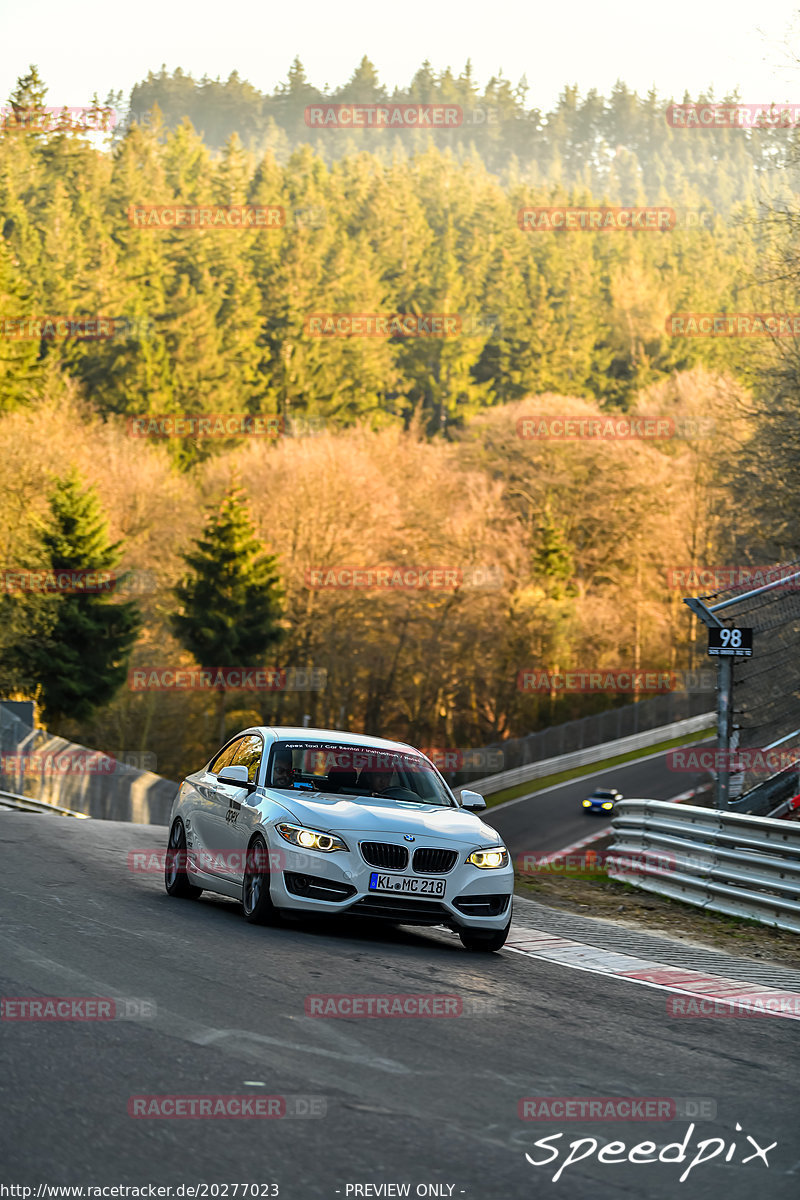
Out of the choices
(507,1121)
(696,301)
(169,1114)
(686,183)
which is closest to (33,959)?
(169,1114)

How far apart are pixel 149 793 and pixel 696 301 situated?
8139cm

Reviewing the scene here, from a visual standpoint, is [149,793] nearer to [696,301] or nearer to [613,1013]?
[613,1013]

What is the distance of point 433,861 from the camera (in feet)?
34.1

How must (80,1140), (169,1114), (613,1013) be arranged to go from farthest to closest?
(613,1013) < (169,1114) < (80,1140)

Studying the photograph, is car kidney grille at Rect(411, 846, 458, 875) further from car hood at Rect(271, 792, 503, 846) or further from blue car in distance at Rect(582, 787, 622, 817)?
blue car in distance at Rect(582, 787, 622, 817)

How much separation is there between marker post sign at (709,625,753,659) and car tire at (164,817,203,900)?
5.84 metres

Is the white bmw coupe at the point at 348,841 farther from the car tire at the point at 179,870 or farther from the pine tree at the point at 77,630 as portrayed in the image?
the pine tree at the point at 77,630

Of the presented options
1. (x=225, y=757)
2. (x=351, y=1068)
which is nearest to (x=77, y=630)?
(x=225, y=757)

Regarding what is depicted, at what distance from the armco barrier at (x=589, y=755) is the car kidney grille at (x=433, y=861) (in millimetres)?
49317

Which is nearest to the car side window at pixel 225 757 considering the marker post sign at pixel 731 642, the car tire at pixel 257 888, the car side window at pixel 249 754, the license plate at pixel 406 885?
the car side window at pixel 249 754

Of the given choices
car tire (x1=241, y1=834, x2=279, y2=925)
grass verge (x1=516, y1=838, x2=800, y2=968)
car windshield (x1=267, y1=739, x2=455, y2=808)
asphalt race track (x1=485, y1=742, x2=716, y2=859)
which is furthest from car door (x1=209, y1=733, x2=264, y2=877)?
asphalt race track (x1=485, y1=742, x2=716, y2=859)

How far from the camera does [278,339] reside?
Result: 305 ft

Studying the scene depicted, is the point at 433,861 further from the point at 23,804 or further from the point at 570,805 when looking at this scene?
the point at 570,805

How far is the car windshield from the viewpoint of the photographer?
11.4 m
